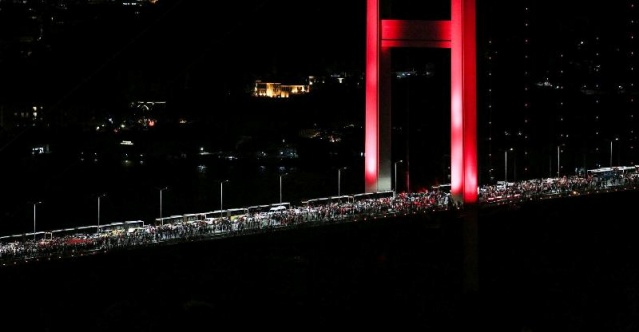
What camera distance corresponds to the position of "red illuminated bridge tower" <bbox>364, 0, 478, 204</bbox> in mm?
9094

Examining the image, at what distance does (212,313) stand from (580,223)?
4.54 metres

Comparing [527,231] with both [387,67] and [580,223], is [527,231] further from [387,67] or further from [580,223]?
[387,67]

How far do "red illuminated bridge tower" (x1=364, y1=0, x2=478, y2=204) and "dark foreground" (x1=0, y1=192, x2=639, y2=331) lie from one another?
1.69 ft

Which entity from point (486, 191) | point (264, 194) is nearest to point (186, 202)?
point (264, 194)

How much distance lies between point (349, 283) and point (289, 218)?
0.73m

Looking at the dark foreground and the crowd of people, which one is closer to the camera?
the dark foreground

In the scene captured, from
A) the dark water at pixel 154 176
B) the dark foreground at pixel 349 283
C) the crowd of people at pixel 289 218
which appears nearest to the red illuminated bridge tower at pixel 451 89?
the crowd of people at pixel 289 218

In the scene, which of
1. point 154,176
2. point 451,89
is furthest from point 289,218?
point 154,176

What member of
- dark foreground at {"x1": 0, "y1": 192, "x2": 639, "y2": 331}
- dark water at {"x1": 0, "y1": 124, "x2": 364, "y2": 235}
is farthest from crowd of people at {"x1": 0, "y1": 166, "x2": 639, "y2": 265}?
dark water at {"x1": 0, "y1": 124, "x2": 364, "y2": 235}

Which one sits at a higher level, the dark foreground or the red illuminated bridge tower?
the red illuminated bridge tower

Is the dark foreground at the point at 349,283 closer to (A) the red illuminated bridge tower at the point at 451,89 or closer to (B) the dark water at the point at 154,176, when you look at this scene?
(A) the red illuminated bridge tower at the point at 451,89

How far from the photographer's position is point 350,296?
7312 millimetres

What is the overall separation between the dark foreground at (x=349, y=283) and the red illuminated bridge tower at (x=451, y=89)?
0.52 metres

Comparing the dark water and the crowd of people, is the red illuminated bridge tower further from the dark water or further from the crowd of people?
the dark water
